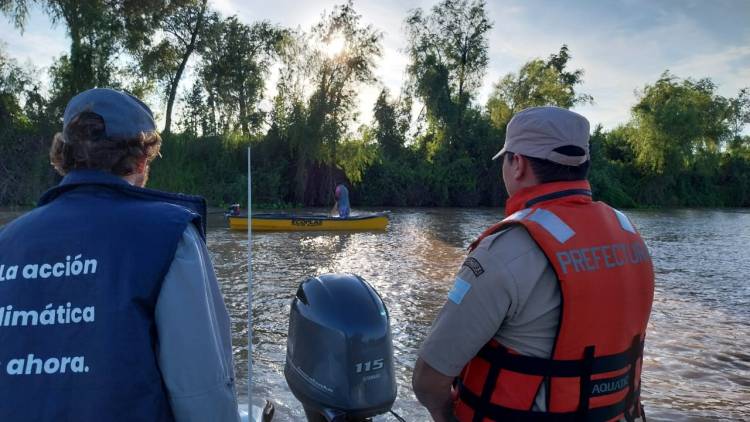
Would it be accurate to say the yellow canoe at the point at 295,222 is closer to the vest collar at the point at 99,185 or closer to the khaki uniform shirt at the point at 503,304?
the khaki uniform shirt at the point at 503,304

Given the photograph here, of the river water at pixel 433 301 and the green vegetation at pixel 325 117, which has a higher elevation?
the green vegetation at pixel 325 117

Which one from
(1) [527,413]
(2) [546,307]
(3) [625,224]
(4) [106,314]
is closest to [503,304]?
(2) [546,307]

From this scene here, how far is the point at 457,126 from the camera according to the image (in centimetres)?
3853

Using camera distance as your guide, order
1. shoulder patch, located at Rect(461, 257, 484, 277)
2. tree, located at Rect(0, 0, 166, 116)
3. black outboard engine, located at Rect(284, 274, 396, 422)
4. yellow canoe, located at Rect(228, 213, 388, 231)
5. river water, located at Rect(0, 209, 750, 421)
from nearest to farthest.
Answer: shoulder patch, located at Rect(461, 257, 484, 277), black outboard engine, located at Rect(284, 274, 396, 422), river water, located at Rect(0, 209, 750, 421), yellow canoe, located at Rect(228, 213, 388, 231), tree, located at Rect(0, 0, 166, 116)

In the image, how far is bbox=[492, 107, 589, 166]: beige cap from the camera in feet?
6.23

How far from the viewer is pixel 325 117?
30.4 m

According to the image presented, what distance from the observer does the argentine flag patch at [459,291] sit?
1.79 m

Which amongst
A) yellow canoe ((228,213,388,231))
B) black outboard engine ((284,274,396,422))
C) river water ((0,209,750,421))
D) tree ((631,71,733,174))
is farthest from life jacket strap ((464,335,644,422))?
tree ((631,71,733,174))

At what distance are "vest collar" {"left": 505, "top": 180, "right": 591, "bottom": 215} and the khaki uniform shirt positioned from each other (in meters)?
0.16

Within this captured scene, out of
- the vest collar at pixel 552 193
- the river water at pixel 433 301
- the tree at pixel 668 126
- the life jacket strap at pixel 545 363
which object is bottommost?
the river water at pixel 433 301

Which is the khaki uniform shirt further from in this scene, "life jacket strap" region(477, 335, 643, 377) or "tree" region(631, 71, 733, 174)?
"tree" region(631, 71, 733, 174)

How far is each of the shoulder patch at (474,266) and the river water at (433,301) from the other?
124 inches

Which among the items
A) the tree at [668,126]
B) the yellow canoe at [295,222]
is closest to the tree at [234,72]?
the yellow canoe at [295,222]

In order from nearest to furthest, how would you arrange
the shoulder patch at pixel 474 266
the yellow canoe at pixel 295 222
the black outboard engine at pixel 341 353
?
the shoulder patch at pixel 474 266
the black outboard engine at pixel 341 353
the yellow canoe at pixel 295 222
